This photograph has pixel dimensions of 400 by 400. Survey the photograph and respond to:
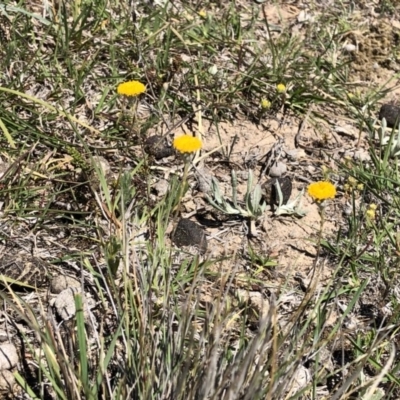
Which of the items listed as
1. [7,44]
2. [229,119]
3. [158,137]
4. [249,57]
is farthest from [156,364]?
[249,57]

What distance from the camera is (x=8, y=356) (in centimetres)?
195

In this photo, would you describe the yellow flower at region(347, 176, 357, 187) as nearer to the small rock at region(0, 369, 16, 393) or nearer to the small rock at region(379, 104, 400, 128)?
the small rock at region(379, 104, 400, 128)

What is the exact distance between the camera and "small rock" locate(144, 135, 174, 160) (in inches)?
109

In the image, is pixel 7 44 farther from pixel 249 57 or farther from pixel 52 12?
pixel 249 57

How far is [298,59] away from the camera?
338 cm

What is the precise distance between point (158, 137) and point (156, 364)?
1.31 meters

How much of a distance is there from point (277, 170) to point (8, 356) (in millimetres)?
1378

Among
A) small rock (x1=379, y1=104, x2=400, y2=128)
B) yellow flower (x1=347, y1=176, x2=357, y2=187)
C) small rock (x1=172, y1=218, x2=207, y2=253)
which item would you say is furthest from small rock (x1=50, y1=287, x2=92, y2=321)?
small rock (x1=379, y1=104, x2=400, y2=128)

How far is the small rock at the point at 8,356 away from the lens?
193cm

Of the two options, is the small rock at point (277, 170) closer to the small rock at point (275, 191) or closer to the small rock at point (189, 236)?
the small rock at point (275, 191)

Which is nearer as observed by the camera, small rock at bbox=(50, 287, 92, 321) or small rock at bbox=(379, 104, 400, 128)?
small rock at bbox=(50, 287, 92, 321)

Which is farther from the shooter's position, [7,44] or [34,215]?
[7,44]

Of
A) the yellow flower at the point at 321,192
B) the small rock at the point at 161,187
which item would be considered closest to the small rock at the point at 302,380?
the yellow flower at the point at 321,192

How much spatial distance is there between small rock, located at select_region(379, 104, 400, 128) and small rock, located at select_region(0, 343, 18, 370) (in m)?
2.01
